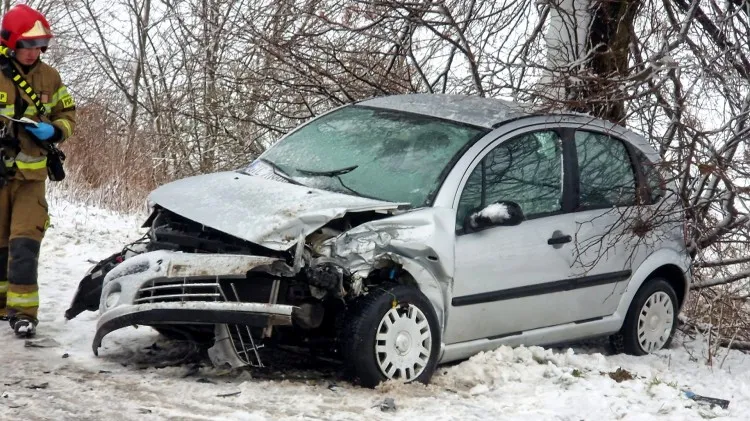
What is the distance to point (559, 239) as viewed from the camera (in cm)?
579

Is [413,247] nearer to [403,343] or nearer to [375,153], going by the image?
[403,343]

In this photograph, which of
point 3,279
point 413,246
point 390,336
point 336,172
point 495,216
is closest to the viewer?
point 390,336

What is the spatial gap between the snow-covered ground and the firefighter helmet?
1648 millimetres

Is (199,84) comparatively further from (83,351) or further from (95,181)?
(83,351)

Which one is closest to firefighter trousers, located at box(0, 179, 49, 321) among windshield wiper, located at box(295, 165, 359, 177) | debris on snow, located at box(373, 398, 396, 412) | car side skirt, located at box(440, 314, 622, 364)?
windshield wiper, located at box(295, 165, 359, 177)

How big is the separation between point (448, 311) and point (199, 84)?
7.56 meters

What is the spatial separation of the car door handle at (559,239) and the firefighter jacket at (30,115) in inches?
115

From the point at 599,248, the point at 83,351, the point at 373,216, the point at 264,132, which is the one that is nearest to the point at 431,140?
the point at 373,216

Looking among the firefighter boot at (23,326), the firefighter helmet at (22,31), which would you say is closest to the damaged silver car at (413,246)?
the firefighter boot at (23,326)

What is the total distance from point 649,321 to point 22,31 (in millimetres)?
4307

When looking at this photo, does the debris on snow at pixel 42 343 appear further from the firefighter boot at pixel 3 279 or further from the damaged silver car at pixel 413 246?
the firefighter boot at pixel 3 279

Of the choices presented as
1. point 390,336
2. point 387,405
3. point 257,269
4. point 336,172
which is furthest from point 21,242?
point 387,405

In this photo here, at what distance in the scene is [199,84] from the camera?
12.1 m

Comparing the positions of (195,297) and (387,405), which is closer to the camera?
(387,405)
